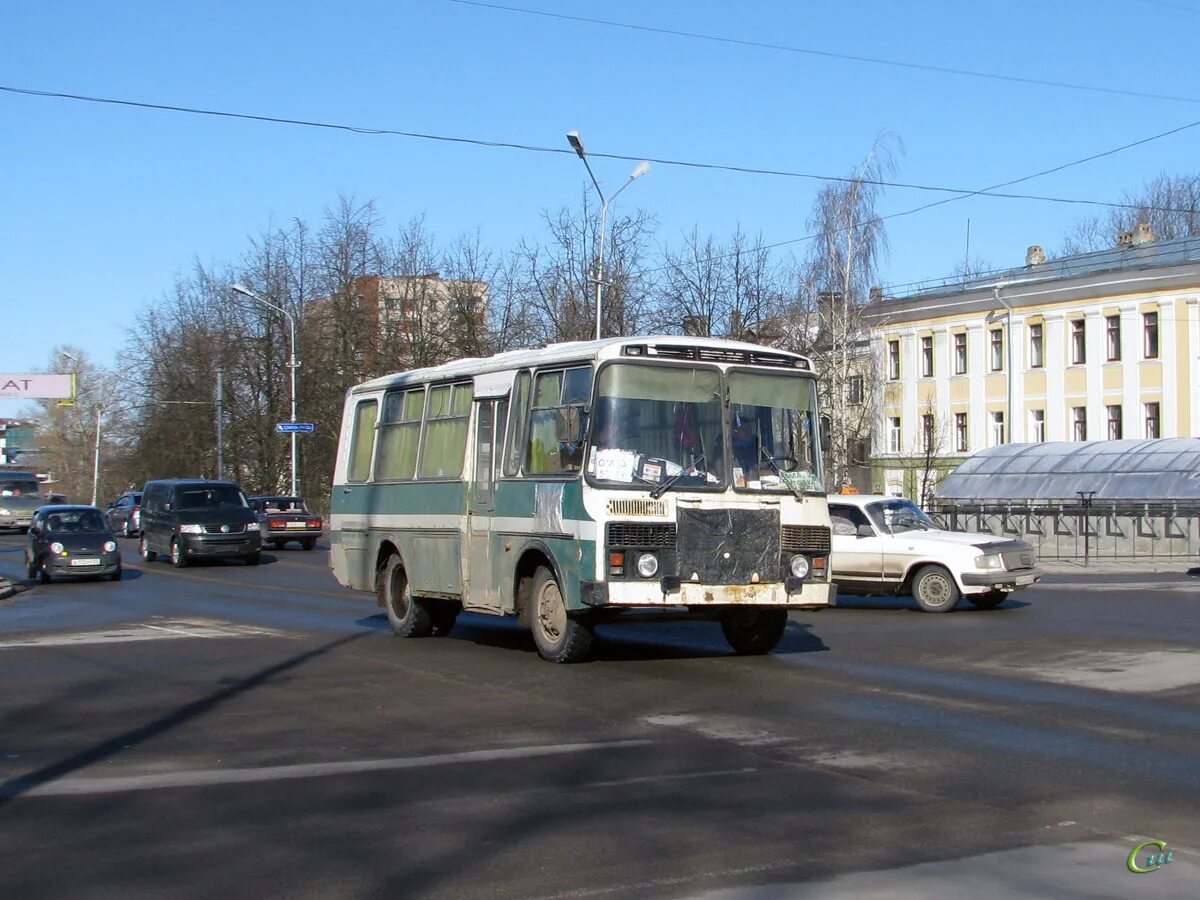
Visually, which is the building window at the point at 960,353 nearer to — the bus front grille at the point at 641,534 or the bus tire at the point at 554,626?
the bus tire at the point at 554,626

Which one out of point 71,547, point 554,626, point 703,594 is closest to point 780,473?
point 703,594

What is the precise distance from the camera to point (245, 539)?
35.8 m

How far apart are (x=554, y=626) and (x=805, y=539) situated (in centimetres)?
260

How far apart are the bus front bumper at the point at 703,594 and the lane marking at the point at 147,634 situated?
22.1 feet

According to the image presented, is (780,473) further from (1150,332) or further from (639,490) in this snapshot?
(1150,332)

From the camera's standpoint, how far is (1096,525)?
44.3 m

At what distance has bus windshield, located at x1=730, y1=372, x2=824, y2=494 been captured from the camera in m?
13.6

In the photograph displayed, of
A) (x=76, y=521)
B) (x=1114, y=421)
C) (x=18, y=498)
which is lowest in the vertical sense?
(x=76, y=521)

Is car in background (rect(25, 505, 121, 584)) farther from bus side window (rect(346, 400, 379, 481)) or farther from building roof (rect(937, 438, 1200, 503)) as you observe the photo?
building roof (rect(937, 438, 1200, 503))

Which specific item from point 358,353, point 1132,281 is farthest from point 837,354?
point 358,353

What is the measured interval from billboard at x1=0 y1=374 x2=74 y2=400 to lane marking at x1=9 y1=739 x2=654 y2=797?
168ft

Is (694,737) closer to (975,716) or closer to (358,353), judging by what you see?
(975,716)

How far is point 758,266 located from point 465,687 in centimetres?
3752

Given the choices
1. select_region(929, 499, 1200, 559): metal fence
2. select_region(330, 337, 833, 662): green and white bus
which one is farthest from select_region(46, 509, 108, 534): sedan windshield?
select_region(929, 499, 1200, 559): metal fence
